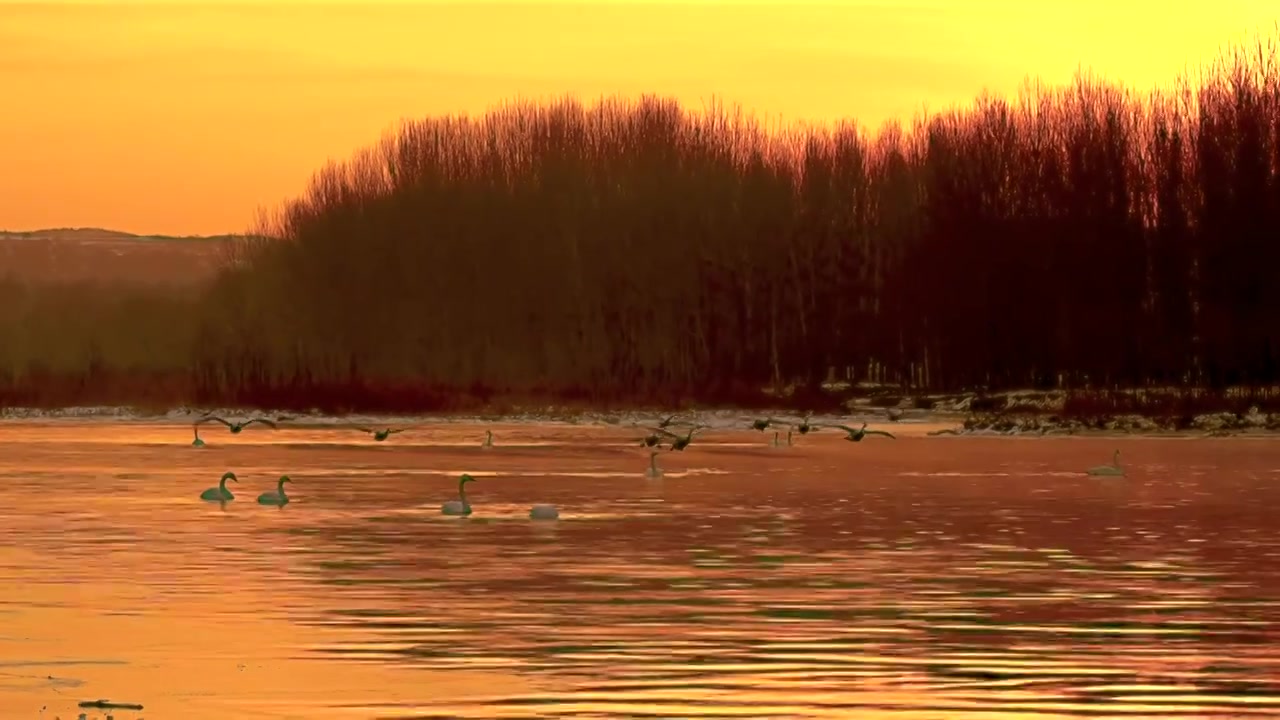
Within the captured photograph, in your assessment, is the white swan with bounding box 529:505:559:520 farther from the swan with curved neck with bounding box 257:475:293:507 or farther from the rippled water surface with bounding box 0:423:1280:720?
the swan with curved neck with bounding box 257:475:293:507

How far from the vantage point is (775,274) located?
3263 inches

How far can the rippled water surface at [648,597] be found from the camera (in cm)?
1266

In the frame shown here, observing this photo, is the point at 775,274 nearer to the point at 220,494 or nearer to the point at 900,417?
the point at 900,417

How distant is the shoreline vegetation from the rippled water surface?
26.8m

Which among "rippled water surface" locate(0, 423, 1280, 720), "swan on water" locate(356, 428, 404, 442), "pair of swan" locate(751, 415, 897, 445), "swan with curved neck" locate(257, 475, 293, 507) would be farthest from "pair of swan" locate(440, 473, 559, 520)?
"swan on water" locate(356, 428, 404, 442)

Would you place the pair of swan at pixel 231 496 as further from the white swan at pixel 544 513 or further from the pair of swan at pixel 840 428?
the pair of swan at pixel 840 428

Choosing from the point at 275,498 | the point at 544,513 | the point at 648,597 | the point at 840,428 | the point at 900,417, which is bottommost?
the point at 648,597

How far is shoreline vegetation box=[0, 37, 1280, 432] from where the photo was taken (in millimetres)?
63750

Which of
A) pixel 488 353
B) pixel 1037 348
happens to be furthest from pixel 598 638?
pixel 488 353

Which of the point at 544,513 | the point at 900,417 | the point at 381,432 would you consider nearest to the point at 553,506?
the point at 544,513

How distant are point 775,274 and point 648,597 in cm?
6550

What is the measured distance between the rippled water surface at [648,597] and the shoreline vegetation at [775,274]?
2681 cm

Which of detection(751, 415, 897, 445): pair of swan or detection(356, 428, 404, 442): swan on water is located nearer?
detection(751, 415, 897, 445): pair of swan

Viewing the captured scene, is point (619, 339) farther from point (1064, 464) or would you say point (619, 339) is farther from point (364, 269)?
point (1064, 464)
